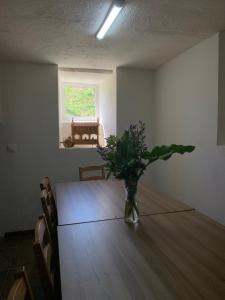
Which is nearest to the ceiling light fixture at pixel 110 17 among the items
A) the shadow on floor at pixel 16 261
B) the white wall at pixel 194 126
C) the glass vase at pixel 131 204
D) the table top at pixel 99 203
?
the white wall at pixel 194 126

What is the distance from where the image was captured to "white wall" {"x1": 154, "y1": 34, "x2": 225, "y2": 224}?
2.59 metres

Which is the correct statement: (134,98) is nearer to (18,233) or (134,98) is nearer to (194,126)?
(194,126)

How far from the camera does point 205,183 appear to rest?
2764 millimetres

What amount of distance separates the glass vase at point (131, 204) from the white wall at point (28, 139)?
224cm

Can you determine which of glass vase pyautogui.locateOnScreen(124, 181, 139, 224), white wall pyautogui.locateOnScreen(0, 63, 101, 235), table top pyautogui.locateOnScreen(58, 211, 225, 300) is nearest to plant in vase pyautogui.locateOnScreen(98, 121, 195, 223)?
glass vase pyautogui.locateOnScreen(124, 181, 139, 224)

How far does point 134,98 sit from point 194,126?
131 cm

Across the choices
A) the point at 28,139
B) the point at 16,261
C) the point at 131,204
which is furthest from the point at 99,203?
the point at 28,139

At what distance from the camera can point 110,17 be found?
2020mm

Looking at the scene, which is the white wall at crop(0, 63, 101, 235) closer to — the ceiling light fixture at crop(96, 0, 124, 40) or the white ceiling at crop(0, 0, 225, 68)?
the white ceiling at crop(0, 0, 225, 68)

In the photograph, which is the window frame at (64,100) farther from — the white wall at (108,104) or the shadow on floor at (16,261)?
the shadow on floor at (16,261)

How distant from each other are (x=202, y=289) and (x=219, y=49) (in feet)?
7.66

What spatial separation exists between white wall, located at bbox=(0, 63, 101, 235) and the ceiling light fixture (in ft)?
4.70

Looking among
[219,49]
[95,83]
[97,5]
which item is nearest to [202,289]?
[97,5]

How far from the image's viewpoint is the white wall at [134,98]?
12.7ft
